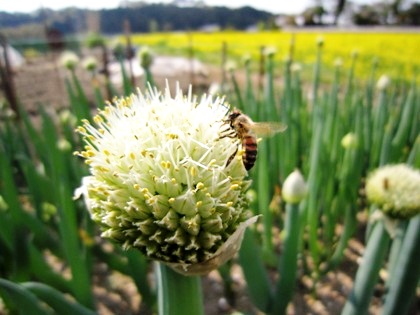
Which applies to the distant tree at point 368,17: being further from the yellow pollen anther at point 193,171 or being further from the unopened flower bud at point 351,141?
the yellow pollen anther at point 193,171

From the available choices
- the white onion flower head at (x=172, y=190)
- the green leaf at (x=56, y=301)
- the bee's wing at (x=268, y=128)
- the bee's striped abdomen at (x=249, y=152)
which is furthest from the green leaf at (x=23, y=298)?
the bee's wing at (x=268, y=128)

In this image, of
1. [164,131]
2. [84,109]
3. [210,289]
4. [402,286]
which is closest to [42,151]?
[84,109]

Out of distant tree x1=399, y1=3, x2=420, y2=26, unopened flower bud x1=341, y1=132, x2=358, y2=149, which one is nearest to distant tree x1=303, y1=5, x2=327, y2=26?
distant tree x1=399, y1=3, x2=420, y2=26

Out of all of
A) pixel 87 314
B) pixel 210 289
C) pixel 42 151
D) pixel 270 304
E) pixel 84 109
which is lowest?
pixel 210 289

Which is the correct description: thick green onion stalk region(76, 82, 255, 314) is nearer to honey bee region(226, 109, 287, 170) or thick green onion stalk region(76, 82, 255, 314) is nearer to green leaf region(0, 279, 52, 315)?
honey bee region(226, 109, 287, 170)

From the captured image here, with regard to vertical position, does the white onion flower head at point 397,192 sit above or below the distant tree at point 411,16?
below

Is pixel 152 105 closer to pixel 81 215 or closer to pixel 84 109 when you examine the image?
pixel 84 109

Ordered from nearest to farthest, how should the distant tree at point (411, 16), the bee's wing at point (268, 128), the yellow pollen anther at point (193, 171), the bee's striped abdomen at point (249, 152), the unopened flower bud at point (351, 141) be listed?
1. the yellow pollen anther at point (193, 171)
2. the bee's striped abdomen at point (249, 152)
3. the bee's wing at point (268, 128)
4. the unopened flower bud at point (351, 141)
5. the distant tree at point (411, 16)
